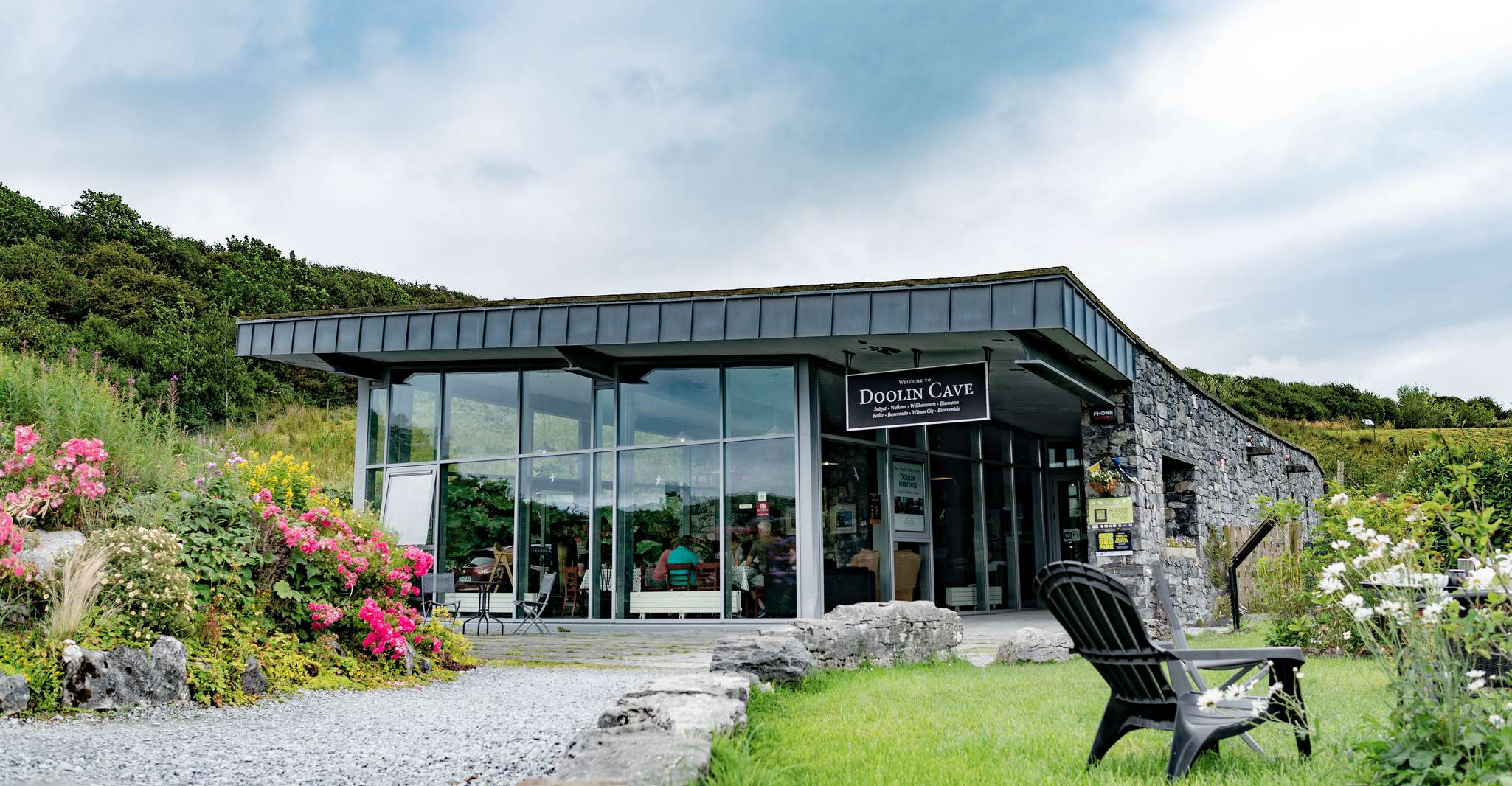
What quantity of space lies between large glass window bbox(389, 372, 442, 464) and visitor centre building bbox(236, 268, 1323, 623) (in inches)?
1.1

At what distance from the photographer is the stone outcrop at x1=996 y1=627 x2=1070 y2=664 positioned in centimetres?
747

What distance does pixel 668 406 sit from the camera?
1172 cm

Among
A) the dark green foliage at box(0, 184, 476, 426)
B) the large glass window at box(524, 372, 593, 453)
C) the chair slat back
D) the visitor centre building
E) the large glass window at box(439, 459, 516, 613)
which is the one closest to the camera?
the chair slat back

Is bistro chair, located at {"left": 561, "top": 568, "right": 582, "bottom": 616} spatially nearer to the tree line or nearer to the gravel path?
the gravel path

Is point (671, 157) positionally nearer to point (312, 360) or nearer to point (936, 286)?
point (312, 360)

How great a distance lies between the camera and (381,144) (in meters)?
16.0

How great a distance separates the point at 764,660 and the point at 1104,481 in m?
5.46

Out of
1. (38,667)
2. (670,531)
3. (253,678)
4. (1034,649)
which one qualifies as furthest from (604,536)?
(38,667)

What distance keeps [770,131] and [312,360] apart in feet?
22.4

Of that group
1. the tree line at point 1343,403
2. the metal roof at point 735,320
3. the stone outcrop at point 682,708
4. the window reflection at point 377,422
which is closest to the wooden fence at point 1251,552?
the metal roof at point 735,320

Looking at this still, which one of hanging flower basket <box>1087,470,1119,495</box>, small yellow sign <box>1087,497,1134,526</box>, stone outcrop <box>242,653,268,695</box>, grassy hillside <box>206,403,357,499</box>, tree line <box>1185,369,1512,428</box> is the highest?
tree line <box>1185,369,1512,428</box>

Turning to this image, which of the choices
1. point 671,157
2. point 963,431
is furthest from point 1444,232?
point 671,157

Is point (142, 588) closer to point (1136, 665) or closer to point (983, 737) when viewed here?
point (983, 737)

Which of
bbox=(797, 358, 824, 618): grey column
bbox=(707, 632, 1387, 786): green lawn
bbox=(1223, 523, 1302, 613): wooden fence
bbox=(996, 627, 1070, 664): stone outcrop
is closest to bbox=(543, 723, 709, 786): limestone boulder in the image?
bbox=(707, 632, 1387, 786): green lawn
